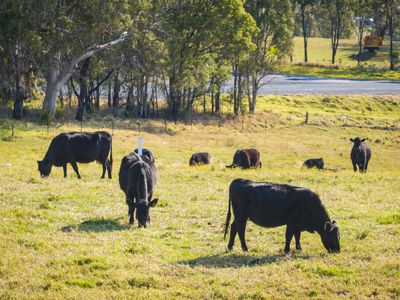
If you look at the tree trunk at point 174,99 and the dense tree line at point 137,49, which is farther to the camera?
the tree trunk at point 174,99

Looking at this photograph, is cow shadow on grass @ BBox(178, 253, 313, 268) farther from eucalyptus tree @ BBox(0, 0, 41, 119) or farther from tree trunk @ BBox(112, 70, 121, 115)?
tree trunk @ BBox(112, 70, 121, 115)

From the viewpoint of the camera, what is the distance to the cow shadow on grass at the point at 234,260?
49.0ft

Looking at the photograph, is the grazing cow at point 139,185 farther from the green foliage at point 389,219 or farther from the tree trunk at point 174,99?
the tree trunk at point 174,99

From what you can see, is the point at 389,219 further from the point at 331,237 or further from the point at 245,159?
the point at 245,159

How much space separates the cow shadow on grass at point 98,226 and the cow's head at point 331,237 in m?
5.25

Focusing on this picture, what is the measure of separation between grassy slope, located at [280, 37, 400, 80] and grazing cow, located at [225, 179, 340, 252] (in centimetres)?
8422

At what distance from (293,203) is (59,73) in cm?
4003

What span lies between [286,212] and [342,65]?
9514 cm

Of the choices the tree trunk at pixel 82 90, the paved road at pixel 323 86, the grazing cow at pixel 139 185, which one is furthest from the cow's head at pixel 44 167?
the paved road at pixel 323 86

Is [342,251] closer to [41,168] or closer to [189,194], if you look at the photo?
[189,194]

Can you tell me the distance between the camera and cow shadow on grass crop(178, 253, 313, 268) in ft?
49.0

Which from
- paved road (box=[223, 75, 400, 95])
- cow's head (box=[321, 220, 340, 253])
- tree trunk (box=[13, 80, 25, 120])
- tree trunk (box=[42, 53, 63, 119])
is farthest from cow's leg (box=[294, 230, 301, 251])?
paved road (box=[223, 75, 400, 95])

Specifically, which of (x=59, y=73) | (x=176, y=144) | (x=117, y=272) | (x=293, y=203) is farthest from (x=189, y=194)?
(x=59, y=73)

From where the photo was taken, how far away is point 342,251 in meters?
16.1
